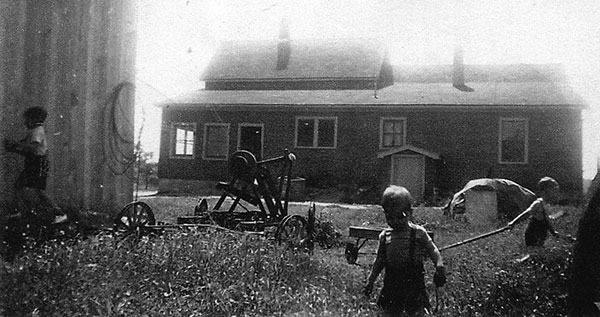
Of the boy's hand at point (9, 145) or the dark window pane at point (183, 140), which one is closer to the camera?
the boy's hand at point (9, 145)

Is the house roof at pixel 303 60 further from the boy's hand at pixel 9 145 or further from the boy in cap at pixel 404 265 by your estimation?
the boy in cap at pixel 404 265

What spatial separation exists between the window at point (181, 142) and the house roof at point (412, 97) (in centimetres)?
105

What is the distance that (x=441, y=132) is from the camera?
18922mm

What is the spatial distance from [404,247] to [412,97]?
17.0 m

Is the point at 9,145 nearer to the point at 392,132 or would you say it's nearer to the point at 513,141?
the point at 392,132

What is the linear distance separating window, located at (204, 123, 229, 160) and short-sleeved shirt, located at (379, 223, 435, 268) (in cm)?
1748

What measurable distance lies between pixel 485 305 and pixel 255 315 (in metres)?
1.93

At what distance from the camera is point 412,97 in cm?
1992

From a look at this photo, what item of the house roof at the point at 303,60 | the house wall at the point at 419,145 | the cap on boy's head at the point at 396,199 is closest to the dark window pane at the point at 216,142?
the house wall at the point at 419,145

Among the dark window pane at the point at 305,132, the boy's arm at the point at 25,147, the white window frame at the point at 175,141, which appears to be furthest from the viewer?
the white window frame at the point at 175,141

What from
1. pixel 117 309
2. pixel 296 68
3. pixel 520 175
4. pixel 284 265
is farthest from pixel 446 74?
pixel 117 309

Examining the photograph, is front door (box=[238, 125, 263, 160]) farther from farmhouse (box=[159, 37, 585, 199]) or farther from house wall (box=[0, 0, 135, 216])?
house wall (box=[0, 0, 135, 216])

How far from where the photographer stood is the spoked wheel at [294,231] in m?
6.99

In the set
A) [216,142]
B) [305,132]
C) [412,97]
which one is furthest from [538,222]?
[216,142]
